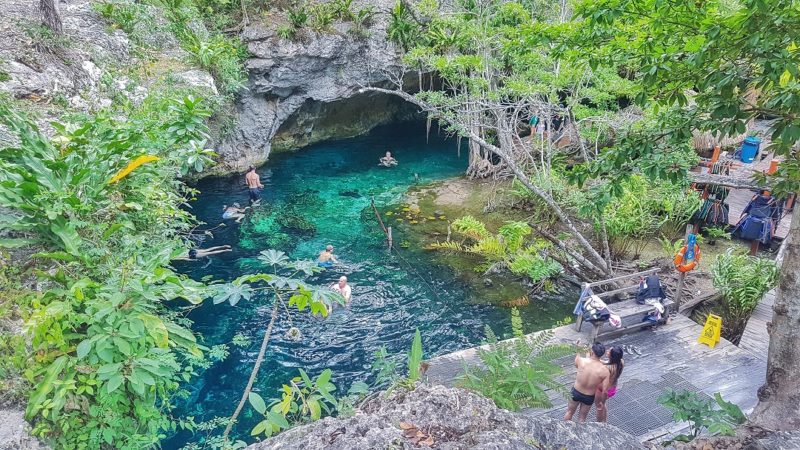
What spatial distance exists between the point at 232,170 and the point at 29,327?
518 inches

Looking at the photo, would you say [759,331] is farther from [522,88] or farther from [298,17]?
[298,17]

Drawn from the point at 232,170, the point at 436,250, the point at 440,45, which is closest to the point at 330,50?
the point at 440,45

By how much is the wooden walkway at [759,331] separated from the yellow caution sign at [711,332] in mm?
477

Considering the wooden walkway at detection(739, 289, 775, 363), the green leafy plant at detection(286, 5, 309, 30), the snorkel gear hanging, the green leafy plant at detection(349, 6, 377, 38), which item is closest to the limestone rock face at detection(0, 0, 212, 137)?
the green leafy plant at detection(286, 5, 309, 30)

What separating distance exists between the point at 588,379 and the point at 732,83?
3558 millimetres

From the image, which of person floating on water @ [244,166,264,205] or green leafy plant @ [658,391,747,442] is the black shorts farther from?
person floating on water @ [244,166,264,205]

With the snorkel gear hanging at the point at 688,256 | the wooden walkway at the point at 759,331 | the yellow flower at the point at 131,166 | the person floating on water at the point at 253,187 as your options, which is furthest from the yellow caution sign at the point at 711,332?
the person floating on water at the point at 253,187

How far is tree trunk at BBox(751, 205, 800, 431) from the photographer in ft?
14.0

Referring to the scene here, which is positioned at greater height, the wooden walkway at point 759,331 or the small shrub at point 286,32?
the small shrub at point 286,32

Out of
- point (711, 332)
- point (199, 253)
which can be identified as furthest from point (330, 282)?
point (711, 332)

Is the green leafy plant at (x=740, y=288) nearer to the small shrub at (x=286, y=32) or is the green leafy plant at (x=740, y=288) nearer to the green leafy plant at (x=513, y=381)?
the green leafy plant at (x=513, y=381)

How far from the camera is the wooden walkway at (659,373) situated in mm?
6191

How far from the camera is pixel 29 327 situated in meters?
3.80

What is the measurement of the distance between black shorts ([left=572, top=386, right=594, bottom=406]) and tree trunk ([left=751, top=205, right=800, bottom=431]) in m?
1.69
